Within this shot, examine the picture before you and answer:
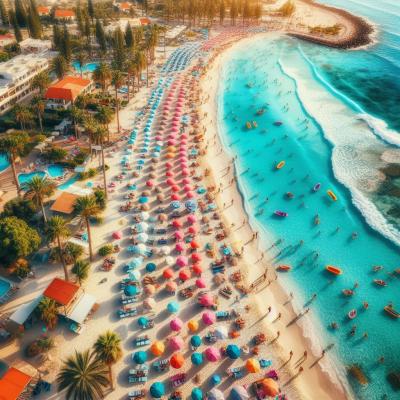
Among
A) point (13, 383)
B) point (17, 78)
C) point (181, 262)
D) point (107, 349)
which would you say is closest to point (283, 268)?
point (181, 262)

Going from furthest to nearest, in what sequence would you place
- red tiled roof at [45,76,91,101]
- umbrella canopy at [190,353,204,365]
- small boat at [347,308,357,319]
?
red tiled roof at [45,76,91,101], small boat at [347,308,357,319], umbrella canopy at [190,353,204,365]

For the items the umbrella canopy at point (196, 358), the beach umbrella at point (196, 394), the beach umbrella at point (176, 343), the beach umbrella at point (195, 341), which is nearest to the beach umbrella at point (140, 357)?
the beach umbrella at point (176, 343)

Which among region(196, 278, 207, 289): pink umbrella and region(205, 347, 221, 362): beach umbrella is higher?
region(196, 278, 207, 289): pink umbrella

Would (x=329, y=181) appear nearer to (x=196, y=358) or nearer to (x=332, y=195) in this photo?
(x=332, y=195)

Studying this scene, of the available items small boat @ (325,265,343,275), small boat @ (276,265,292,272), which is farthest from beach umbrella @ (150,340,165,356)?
small boat @ (325,265,343,275)

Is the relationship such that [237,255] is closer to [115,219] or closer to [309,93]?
[115,219]

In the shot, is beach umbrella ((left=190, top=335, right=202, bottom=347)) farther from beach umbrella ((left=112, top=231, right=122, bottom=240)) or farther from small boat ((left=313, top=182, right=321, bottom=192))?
small boat ((left=313, top=182, right=321, bottom=192))

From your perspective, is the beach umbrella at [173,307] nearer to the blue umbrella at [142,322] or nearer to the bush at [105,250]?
the blue umbrella at [142,322]

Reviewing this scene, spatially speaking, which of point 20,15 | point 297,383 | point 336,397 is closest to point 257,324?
point 297,383
